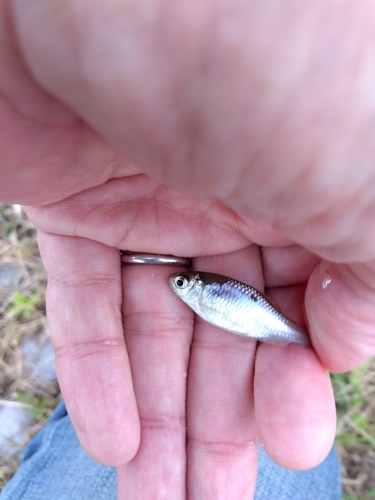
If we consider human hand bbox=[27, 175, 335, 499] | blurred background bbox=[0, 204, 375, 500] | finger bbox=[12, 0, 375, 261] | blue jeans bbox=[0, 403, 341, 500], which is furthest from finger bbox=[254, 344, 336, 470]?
blurred background bbox=[0, 204, 375, 500]

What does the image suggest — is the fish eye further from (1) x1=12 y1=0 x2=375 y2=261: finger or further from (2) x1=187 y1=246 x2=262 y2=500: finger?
(1) x1=12 y1=0 x2=375 y2=261: finger

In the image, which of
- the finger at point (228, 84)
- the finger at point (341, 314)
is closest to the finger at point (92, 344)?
the finger at point (341, 314)

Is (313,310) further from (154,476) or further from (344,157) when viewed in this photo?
(344,157)

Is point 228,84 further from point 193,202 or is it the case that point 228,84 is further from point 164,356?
point 164,356

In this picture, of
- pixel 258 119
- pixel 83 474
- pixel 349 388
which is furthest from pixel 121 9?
pixel 349 388

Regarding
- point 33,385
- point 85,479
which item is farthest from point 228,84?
point 33,385

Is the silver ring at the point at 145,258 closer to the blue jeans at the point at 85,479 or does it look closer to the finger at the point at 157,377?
the finger at the point at 157,377
